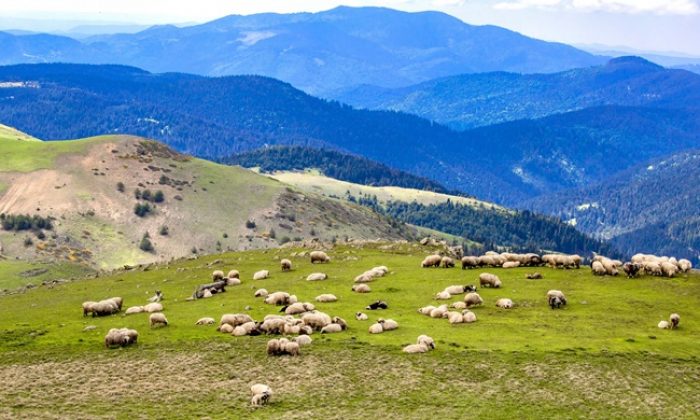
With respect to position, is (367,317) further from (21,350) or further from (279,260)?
(279,260)

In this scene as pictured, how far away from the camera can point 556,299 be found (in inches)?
1991

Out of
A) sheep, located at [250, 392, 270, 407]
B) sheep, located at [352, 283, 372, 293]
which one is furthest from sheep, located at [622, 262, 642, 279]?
sheep, located at [250, 392, 270, 407]

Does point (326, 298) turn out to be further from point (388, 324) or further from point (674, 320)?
point (674, 320)

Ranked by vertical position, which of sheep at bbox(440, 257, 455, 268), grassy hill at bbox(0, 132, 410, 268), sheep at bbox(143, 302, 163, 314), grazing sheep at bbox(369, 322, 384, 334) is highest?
grazing sheep at bbox(369, 322, 384, 334)

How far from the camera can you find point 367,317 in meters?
49.1

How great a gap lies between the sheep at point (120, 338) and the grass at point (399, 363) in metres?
1.03

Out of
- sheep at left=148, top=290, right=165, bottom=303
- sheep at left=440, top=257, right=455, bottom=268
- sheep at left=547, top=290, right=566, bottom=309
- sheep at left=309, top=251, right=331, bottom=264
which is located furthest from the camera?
sheep at left=309, top=251, right=331, bottom=264

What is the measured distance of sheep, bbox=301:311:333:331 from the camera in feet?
151

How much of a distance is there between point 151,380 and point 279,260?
39.8 meters

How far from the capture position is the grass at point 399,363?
113 ft

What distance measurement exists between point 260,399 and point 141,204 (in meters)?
129

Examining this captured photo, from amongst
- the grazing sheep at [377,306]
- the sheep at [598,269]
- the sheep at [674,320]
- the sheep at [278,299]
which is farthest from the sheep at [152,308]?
the sheep at [674,320]

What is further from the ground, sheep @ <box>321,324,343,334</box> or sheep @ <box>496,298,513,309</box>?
sheep @ <box>496,298,513,309</box>

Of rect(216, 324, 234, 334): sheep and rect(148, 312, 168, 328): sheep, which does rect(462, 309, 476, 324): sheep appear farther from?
rect(148, 312, 168, 328): sheep
